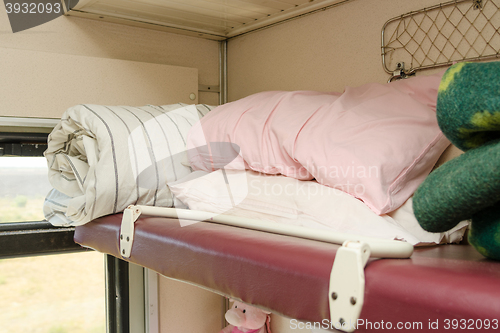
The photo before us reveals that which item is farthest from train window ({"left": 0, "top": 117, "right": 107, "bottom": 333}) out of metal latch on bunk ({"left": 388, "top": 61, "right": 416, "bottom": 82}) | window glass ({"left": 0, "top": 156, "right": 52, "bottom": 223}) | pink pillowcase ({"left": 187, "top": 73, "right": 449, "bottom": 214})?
metal latch on bunk ({"left": 388, "top": 61, "right": 416, "bottom": 82})

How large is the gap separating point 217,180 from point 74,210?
38 cm

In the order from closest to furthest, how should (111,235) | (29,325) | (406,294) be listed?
(406,294), (111,235), (29,325)

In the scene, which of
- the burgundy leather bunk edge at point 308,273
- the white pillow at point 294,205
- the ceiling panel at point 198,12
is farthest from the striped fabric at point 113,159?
the ceiling panel at point 198,12

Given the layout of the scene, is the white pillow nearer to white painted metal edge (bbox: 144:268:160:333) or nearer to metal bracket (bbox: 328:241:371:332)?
metal bracket (bbox: 328:241:371:332)

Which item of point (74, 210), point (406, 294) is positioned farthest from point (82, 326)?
point (406, 294)

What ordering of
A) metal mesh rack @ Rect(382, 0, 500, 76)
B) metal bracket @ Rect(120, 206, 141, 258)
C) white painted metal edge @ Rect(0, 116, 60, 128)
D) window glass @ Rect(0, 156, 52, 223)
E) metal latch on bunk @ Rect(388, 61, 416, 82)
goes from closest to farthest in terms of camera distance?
metal bracket @ Rect(120, 206, 141, 258), metal mesh rack @ Rect(382, 0, 500, 76), metal latch on bunk @ Rect(388, 61, 416, 82), white painted metal edge @ Rect(0, 116, 60, 128), window glass @ Rect(0, 156, 52, 223)

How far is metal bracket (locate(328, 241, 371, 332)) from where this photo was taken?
0.42 meters

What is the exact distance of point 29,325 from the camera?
5.17ft

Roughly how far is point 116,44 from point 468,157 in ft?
5.08

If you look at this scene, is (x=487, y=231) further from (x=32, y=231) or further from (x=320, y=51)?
(x=32, y=231)

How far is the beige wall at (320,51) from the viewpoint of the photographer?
127 centimetres

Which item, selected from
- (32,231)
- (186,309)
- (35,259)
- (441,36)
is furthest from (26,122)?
(441,36)

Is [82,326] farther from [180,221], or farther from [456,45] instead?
[456,45]

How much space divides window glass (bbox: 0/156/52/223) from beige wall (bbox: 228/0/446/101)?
93 cm
